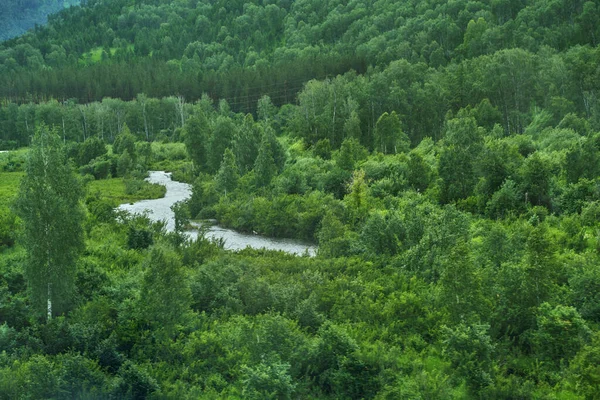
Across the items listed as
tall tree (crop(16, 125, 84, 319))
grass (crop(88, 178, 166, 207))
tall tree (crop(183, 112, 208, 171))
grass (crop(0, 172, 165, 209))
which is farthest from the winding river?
tall tree (crop(16, 125, 84, 319))

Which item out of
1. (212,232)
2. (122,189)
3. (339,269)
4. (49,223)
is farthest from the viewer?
(122,189)

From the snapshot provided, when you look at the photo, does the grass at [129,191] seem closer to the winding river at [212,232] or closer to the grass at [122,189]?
the grass at [122,189]

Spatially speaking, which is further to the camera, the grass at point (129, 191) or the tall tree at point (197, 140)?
the tall tree at point (197, 140)

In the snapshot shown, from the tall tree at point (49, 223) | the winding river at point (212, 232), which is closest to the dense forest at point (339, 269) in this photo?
the tall tree at point (49, 223)

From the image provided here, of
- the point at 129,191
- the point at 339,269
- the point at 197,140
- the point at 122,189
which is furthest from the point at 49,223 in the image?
the point at 197,140

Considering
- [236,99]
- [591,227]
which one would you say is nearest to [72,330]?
[591,227]

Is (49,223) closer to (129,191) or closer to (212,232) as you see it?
(212,232)
